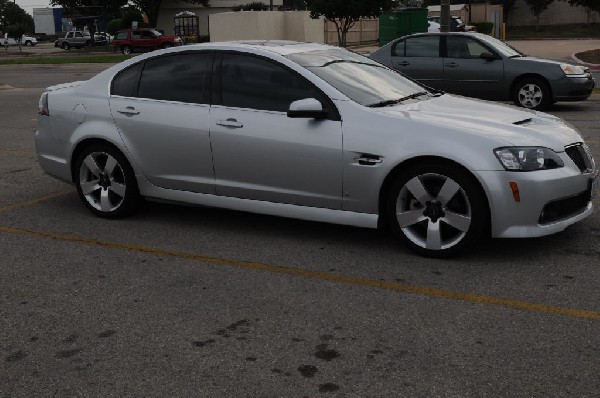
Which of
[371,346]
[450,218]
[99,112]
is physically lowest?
[371,346]

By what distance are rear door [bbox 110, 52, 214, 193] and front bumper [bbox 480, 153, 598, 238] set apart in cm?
230

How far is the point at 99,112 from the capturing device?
675cm

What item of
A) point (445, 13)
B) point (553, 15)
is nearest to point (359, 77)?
point (445, 13)

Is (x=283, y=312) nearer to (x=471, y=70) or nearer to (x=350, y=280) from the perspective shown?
(x=350, y=280)

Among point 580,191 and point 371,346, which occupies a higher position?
point 580,191

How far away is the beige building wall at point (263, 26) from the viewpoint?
150ft

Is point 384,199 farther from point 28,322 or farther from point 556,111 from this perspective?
point 556,111

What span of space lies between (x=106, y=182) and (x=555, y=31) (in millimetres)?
63057

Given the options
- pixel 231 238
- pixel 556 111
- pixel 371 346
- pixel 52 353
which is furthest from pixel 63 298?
pixel 556 111

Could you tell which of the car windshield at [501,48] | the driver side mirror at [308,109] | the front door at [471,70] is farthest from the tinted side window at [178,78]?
the car windshield at [501,48]

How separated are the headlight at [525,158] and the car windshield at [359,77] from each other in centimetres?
111

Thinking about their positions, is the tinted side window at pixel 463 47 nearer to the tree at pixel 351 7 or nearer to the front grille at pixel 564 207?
the front grille at pixel 564 207

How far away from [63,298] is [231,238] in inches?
65.7

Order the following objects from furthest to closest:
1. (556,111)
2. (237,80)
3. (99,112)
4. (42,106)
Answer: (556,111)
(42,106)
(99,112)
(237,80)
